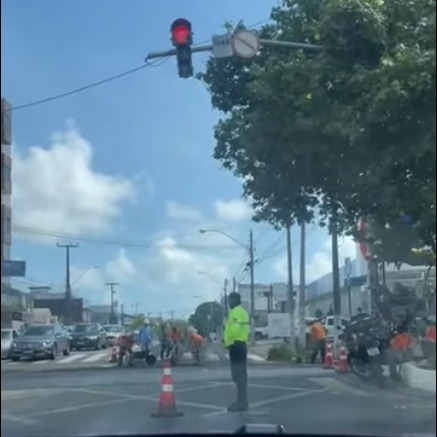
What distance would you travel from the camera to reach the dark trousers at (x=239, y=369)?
34.8 ft

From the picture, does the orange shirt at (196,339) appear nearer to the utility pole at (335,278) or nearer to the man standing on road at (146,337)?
the man standing on road at (146,337)

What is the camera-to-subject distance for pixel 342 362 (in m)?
10.7

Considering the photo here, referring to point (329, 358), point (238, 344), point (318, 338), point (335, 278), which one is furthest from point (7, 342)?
point (318, 338)

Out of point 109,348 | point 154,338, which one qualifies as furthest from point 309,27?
point 154,338

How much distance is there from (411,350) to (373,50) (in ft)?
14.9

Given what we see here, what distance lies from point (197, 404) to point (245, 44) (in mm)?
3551

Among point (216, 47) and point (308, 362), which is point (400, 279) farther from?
point (308, 362)

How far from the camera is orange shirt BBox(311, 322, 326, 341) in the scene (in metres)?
13.6

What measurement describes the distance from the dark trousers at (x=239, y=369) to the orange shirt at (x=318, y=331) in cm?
267

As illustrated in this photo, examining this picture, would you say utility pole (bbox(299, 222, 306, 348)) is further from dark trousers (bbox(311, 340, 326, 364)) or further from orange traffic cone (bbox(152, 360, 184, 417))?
orange traffic cone (bbox(152, 360, 184, 417))

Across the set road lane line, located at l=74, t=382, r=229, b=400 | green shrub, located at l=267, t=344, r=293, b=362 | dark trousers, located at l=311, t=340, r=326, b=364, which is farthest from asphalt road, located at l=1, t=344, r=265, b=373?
green shrub, located at l=267, t=344, r=293, b=362

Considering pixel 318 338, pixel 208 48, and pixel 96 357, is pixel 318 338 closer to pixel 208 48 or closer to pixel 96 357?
pixel 96 357

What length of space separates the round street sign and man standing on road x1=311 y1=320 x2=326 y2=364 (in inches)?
135

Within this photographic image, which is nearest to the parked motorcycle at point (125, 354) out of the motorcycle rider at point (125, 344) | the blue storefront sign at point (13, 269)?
the motorcycle rider at point (125, 344)
